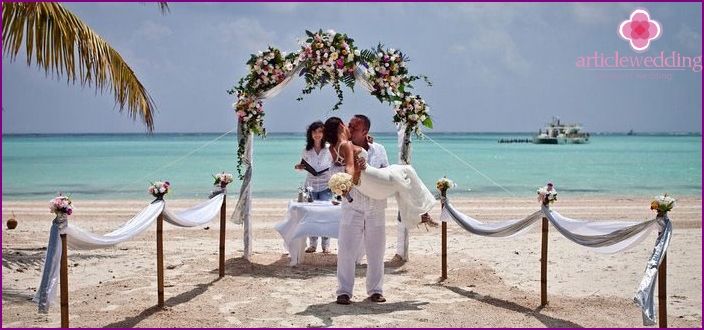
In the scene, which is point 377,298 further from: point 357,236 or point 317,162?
point 317,162

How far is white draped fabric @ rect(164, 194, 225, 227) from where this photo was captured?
7465 mm

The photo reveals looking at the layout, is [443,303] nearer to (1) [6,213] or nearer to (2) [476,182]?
(1) [6,213]

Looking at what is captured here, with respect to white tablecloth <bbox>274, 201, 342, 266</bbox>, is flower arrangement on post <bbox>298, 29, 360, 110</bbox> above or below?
above

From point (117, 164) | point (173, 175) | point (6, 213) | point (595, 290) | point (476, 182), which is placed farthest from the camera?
point (117, 164)

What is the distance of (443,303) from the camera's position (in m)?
7.33

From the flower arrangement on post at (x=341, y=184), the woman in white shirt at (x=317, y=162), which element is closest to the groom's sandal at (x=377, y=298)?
the flower arrangement on post at (x=341, y=184)

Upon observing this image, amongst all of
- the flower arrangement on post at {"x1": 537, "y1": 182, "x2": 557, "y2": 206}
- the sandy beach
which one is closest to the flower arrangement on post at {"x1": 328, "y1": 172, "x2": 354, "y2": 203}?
the sandy beach

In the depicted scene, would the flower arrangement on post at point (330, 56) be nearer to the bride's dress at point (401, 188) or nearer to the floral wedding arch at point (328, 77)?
the floral wedding arch at point (328, 77)

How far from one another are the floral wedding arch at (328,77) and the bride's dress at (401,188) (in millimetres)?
1753

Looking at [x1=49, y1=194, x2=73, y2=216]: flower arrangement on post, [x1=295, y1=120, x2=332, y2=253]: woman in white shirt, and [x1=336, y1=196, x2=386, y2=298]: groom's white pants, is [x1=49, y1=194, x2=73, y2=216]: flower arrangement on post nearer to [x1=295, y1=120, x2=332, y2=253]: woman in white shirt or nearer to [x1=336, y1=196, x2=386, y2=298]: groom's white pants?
[x1=336, y1=196, x2=386, y2=298]: groom's white pants

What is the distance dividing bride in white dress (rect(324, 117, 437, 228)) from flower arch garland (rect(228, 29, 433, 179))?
1.77 metres

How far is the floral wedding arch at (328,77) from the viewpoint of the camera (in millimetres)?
9305

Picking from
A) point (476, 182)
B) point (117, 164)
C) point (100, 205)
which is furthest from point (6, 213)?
point (117, 164)

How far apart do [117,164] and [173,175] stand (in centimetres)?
1119
